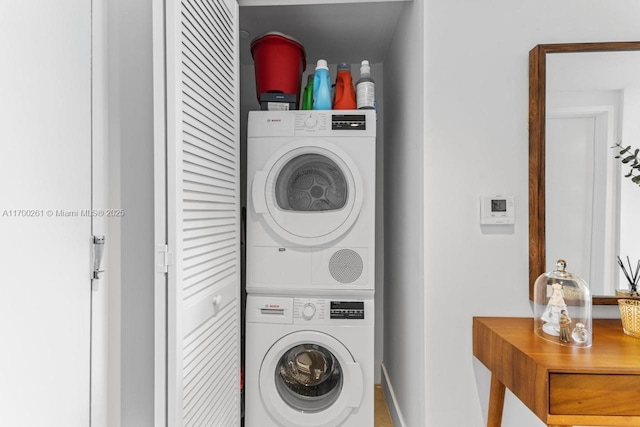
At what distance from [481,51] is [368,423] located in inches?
73.3

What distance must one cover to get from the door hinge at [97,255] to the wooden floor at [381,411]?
1.91 m

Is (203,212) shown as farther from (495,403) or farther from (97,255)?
(495,403)

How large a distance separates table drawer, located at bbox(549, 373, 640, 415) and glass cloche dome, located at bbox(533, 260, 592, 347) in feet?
0.66

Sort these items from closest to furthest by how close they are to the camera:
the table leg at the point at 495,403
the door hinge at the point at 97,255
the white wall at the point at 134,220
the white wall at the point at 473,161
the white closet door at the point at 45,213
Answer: the white closet door at the point at 45,213
the door hinge at the point at 97,255
the white wall at the point at 134,220
the table leg at the point at 495,403
the white wall at the point at 473,161

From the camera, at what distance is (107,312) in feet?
4.02

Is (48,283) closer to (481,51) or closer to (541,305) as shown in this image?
(541,305)

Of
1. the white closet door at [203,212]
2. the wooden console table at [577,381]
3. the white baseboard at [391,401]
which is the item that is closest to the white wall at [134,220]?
the white closet door at [203,212]

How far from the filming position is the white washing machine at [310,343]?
6.62ft

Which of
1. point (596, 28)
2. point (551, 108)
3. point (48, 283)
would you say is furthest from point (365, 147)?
point (48, 283)

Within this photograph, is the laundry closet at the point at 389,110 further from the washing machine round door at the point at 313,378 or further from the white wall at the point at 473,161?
the washing machine round door at the point at 313,378

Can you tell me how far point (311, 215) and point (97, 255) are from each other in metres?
1.08

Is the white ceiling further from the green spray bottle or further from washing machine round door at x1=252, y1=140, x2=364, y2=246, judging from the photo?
washing machine round door at x1=252, y1=140, x2=364, y2=246

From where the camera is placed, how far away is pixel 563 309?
4.73 feet

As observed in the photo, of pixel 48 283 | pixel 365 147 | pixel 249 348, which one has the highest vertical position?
pixel 365 147
